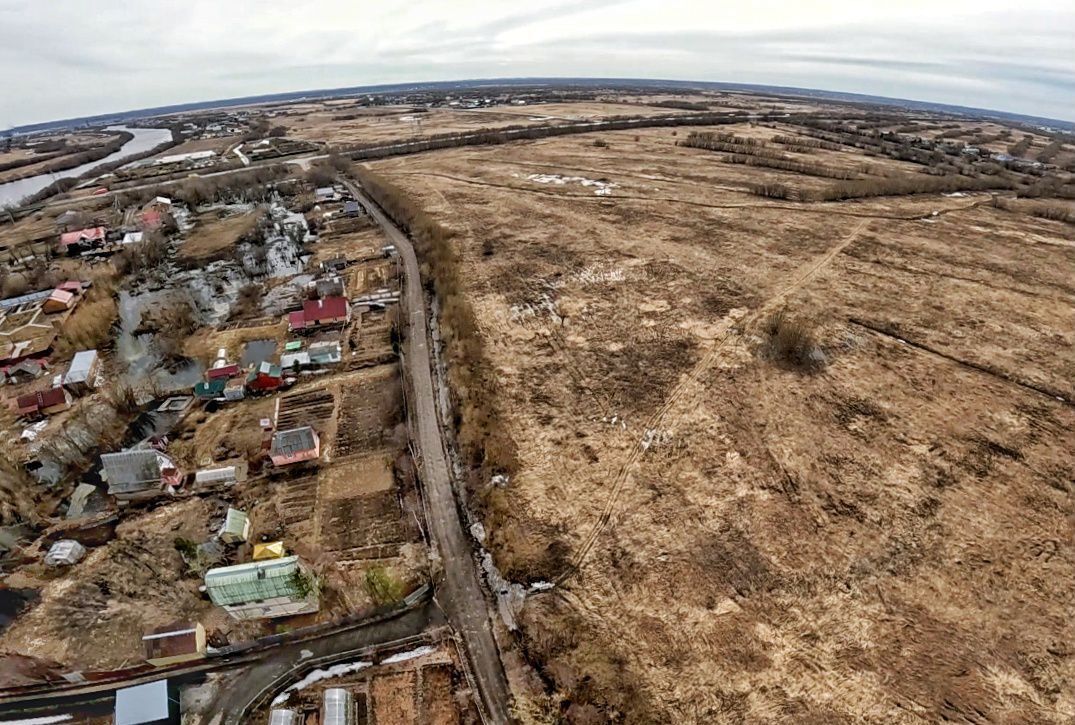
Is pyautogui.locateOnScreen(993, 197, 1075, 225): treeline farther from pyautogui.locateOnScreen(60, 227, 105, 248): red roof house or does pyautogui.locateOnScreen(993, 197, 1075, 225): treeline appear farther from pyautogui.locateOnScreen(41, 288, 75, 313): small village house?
pyautogui.locateOnScreen(60, 227, 105, 248): red roof house

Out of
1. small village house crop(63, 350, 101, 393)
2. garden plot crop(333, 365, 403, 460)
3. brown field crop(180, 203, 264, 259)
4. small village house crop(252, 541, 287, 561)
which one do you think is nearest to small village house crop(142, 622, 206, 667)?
small village house crop(252, 541, 287, 561)

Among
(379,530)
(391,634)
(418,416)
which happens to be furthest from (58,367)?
(391,634)

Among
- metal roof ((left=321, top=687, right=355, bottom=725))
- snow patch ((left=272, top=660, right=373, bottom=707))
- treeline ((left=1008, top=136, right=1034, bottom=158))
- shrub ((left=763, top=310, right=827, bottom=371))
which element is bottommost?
snow patch ((left=272, top=660, right=373, bottom=707))

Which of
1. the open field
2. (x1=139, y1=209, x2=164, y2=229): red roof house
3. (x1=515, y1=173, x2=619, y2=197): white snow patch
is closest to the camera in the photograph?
the open field

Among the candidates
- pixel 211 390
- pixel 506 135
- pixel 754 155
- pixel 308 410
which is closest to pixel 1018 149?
pixel 754 155

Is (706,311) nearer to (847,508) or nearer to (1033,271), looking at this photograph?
(847,508)

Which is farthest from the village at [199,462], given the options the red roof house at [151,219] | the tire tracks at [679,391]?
the red roof house at [151,219]

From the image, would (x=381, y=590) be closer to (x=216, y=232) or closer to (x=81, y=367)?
(x=81, y=367)

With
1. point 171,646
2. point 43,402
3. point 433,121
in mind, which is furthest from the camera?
point 433,121
